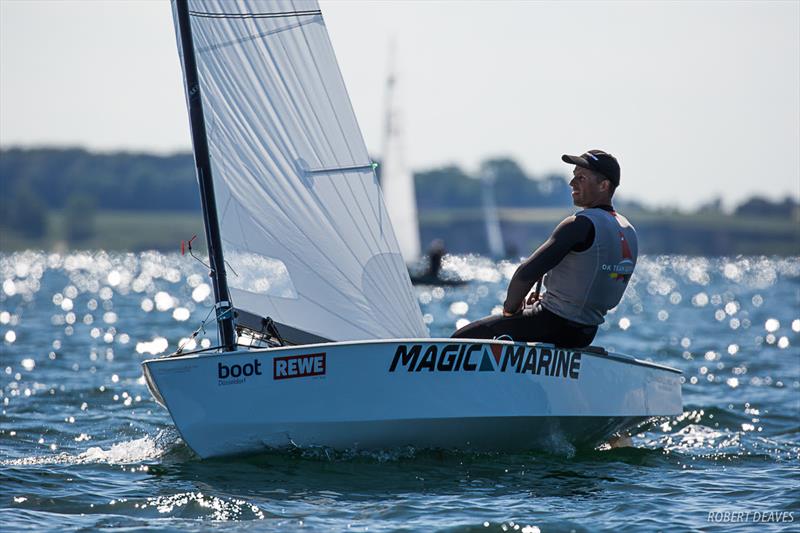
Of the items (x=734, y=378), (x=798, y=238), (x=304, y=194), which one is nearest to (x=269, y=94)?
(x=304, y=194)

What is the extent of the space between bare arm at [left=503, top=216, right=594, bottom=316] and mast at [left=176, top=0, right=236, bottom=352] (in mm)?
1925

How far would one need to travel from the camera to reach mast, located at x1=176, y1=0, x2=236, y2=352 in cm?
799

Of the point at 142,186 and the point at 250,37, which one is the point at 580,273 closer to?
the point at 250,37

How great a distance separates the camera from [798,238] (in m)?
138

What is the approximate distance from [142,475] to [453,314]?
21.1 metres

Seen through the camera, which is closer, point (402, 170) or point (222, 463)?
point (222, 463)

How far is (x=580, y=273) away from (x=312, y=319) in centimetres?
194

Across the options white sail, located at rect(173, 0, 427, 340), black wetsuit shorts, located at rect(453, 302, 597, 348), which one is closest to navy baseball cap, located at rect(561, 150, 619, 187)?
black wetsuit shorts, located at rect(453, 302, 597, 348)

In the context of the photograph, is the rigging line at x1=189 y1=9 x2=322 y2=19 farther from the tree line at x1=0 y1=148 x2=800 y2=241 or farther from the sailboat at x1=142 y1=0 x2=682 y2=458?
the tree line at x1=0 y1=148 x2=800 y2=241

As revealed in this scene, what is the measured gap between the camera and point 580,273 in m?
7.86

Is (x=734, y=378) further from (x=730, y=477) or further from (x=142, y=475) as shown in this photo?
(x=142, y=475)

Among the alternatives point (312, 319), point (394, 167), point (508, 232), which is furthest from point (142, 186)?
point (312, 319)

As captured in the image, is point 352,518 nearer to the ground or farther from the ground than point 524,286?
nearer to the ground

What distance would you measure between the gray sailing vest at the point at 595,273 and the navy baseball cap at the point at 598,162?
0.25 metres
